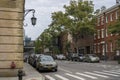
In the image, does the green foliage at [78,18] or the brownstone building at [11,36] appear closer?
the brownstone building at [11,36]

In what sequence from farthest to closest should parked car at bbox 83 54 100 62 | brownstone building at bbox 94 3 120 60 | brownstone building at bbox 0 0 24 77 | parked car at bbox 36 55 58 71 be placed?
1. brownstone building at bbox 94 3 120 60
2. parked car at bbox 83 54 100 62
3. parked car at bbox 36 55 58 71
4. brownstone building at bbox 0 0 24 77

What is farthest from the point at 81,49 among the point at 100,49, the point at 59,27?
the point at 100,49

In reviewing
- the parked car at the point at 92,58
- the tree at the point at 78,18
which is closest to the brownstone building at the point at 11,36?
the parked car at the point at 92,58

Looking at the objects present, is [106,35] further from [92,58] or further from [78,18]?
[92,58]

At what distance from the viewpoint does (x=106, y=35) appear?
7431 centimetres

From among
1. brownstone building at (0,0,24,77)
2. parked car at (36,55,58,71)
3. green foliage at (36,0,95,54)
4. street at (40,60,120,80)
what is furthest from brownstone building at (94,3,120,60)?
brownstone building at (0,0,24,77)

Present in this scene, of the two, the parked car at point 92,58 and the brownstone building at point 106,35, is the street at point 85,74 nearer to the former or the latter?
the parked car at point 92,58

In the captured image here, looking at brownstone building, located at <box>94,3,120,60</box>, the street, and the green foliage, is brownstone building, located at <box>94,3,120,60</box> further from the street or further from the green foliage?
the street

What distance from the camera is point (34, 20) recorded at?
29734mm

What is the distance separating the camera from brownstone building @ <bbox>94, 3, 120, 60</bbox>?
2717 inches

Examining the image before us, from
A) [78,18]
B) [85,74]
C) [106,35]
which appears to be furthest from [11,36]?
[78,18]

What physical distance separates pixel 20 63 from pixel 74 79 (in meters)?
3.68

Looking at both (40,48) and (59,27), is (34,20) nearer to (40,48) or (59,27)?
(59,27)

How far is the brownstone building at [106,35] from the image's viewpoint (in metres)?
69.0
